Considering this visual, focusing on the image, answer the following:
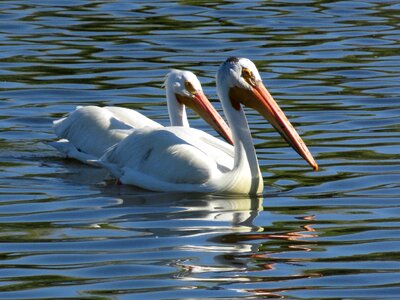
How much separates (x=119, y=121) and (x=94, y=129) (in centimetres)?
21

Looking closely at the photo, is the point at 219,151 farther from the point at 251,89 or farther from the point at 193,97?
the point at 193,97

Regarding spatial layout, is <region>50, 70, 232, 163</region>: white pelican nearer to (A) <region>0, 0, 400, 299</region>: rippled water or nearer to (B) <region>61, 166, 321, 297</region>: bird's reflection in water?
(A) <region>0, 0, 400, 299</region>: rippled water

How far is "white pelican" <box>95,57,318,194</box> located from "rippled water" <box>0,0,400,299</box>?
0.12 m

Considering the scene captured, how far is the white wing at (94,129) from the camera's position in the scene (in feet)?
34.3

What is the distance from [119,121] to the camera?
10.6m

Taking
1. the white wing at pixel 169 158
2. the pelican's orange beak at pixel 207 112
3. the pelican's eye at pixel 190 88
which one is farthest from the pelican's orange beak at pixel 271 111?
the pelican's eye at pixel 190 88

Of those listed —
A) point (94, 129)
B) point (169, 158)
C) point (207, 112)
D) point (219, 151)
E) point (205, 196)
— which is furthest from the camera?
point (94, 129)

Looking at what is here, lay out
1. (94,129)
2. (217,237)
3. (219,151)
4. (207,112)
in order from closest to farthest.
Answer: (217,237)
(219,151)
(207,112)
(94,129)

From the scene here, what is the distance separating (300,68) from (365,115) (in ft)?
7.52

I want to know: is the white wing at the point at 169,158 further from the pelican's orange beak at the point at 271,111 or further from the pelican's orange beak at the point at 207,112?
the pelican's orange beak at the point at 207,112

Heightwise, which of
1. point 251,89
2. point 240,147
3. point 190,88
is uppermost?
point 251,89

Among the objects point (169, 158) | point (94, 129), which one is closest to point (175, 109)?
point (94, 129)

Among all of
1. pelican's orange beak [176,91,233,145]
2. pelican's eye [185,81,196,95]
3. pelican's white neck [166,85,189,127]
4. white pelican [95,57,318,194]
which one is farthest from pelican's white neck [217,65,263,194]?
pelican's white neck [166,85,189,127]

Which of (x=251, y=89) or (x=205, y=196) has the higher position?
(x=251, y=89)
